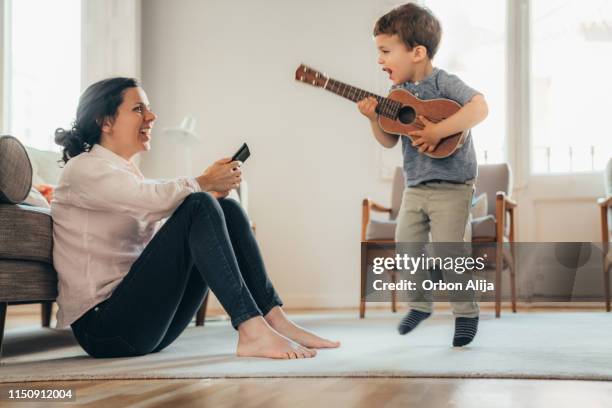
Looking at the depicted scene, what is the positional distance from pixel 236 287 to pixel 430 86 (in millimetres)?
932

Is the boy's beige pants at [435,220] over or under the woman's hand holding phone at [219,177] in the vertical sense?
under

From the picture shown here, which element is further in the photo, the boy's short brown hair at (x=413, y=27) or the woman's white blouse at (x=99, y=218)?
the boy's short brown hair at (x=413, y=27)

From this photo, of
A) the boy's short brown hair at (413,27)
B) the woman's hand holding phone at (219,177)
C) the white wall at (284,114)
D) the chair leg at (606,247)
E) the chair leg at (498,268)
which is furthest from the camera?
the white wall at (284,114)

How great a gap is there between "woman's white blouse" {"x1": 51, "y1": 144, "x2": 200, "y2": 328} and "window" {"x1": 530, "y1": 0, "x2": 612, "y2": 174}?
3.34m

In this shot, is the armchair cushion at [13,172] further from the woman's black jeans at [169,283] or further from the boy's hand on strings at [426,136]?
the boy's hand on strings at [426,136]

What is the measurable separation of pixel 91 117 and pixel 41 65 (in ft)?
10.0

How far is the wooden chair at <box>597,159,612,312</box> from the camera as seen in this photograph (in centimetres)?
381

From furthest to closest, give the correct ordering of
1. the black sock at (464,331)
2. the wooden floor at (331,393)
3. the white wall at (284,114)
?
the white wall at (284,114) → the black sock at (464,331) → the wooden floor at (331,393)

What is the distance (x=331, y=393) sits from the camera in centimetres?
130

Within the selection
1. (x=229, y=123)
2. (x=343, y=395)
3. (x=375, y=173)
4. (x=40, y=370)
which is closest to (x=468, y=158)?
(x=343, y=395)

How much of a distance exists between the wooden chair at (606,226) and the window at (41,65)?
10.4 feet

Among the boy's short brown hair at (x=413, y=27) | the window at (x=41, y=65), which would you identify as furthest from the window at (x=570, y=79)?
the window at (x=41, y=65)

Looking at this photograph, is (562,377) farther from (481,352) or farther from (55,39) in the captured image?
(55,39)

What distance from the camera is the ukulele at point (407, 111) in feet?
7.00
